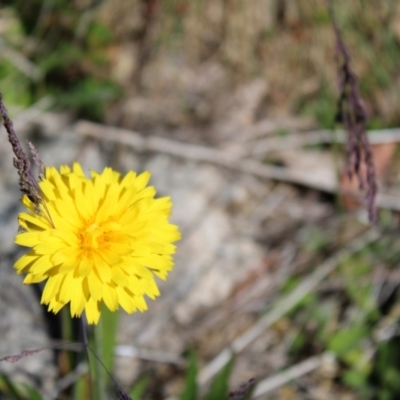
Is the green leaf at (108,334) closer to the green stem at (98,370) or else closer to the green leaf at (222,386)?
the green stem at (98,370)

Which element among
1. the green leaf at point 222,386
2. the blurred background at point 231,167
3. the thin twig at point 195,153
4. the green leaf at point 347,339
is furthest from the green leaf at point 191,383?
the thin twig at point 195,153

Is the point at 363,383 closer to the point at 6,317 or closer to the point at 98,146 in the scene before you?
the point at 6,317

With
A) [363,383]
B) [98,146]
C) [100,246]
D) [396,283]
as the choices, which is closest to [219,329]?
[363,383]

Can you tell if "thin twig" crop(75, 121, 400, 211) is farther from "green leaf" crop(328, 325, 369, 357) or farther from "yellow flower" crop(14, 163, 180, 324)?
"yellow flower" crop(14, 163, 180, 324)

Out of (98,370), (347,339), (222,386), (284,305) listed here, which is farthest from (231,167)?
(98,370)

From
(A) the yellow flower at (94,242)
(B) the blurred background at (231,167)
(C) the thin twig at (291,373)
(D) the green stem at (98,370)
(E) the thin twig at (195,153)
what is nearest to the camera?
(A) the yellow flower at (94,242)

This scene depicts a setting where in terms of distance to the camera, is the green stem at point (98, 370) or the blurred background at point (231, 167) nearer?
the green stem at point (98, 370)

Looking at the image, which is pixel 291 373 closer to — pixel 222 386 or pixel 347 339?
pixel 347 339
